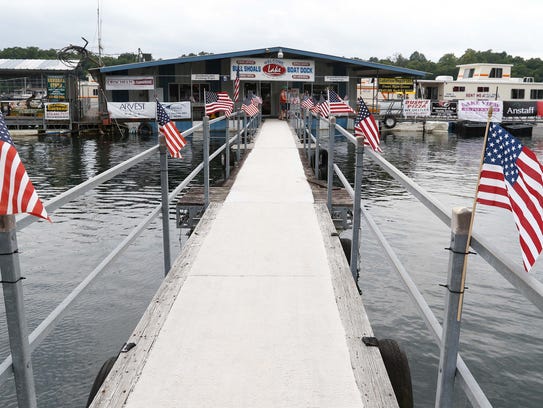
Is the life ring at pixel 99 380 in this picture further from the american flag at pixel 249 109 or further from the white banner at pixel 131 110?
the white banner at pixel 131 110

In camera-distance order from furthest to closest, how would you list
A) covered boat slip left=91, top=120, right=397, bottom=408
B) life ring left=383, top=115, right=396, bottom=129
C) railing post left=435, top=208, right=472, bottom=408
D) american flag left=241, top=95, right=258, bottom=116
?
life ring left=383, top=115, right=396, bottom=129 → american flag left=241, top=95, right=258, bottom=116 → covered boat slip left=91, top=120, right=397, bottom=408 → railing post left=435, top=208, right=472, bottom=408

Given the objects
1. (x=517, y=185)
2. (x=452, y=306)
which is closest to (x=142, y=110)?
(x=452, y=306)

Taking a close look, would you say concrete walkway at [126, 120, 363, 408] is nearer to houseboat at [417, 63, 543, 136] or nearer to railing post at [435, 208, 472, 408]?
railing post at [435, 208, 472, 408]

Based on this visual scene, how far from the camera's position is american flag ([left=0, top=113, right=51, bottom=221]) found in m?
2.25

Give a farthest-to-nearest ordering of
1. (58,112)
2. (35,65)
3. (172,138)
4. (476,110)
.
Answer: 1. (35,65)
2. (476,110)
3. (58,112)
4. (172,138)

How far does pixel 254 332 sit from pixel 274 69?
111 feet

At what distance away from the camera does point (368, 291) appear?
8031 mm

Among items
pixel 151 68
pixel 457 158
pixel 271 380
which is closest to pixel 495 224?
pixel 271 380

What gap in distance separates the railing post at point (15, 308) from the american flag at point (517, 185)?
1.95m

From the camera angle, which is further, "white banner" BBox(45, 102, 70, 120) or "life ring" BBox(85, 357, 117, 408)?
"white banner" BBox(45, 102, 70, 120)

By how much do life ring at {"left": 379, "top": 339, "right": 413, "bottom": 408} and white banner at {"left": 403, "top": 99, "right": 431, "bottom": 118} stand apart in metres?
35.6

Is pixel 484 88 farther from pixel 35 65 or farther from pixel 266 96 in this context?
pixel 35 65

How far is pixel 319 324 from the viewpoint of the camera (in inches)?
148

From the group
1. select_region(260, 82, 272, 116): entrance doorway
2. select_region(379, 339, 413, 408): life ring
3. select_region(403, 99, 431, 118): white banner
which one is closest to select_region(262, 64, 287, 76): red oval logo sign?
select_region(260, 82, 272, 116): entrance doorway
